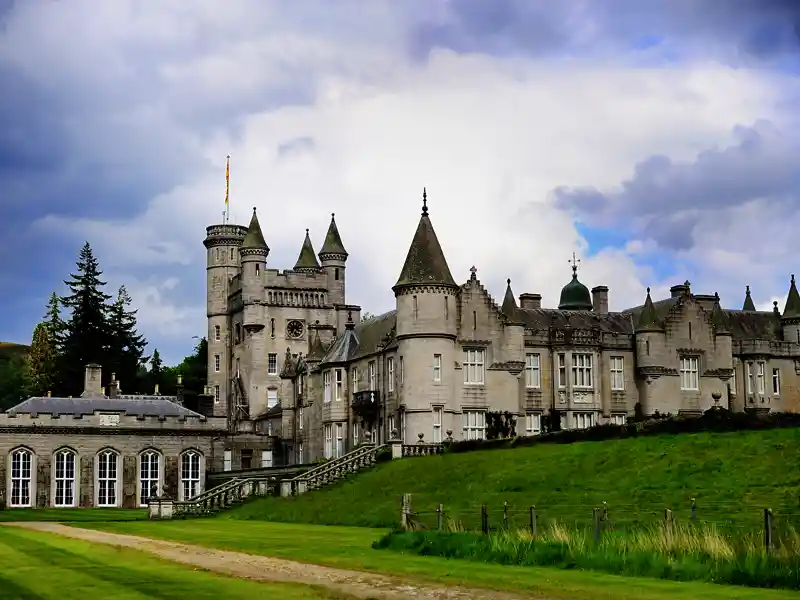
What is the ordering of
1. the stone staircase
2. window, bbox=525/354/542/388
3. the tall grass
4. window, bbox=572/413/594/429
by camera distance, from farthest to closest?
window, bbox=572/413/594/429 → window, bbox=525/354/542/388 → the stone staircase → the tall grass

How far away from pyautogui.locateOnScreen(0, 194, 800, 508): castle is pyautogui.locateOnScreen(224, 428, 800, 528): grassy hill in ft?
32.0

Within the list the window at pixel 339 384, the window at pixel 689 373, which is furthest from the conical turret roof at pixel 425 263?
the window at pixel 689 373

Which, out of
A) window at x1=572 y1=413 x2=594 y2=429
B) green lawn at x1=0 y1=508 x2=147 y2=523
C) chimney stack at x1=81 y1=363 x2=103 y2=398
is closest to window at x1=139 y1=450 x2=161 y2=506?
green lawn at x1=0 y1=508 x2=147 y2=523

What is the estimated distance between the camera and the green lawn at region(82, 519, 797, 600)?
60.1 feet

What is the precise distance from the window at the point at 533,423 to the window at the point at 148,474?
1982 centimetres

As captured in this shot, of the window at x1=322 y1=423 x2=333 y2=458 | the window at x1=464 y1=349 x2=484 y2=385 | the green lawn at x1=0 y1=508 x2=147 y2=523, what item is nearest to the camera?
the green lawn at x1=0 y1=508 x2=147 y2=523

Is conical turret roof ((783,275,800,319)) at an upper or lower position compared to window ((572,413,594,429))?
upper

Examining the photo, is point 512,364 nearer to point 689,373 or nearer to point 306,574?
point 689,373

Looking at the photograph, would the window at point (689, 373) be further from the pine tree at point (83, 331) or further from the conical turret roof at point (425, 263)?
the pine tree at point (83, 331)

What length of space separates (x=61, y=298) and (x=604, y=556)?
306ft

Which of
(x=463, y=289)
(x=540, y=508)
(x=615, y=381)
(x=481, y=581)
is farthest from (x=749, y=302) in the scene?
(x=481, y=581)

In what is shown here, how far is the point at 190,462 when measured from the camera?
220 feet

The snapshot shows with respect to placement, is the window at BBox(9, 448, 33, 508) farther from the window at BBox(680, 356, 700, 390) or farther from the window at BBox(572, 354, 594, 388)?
the window at BBox(680, 356, 700, 390)

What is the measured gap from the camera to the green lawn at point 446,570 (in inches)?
722
